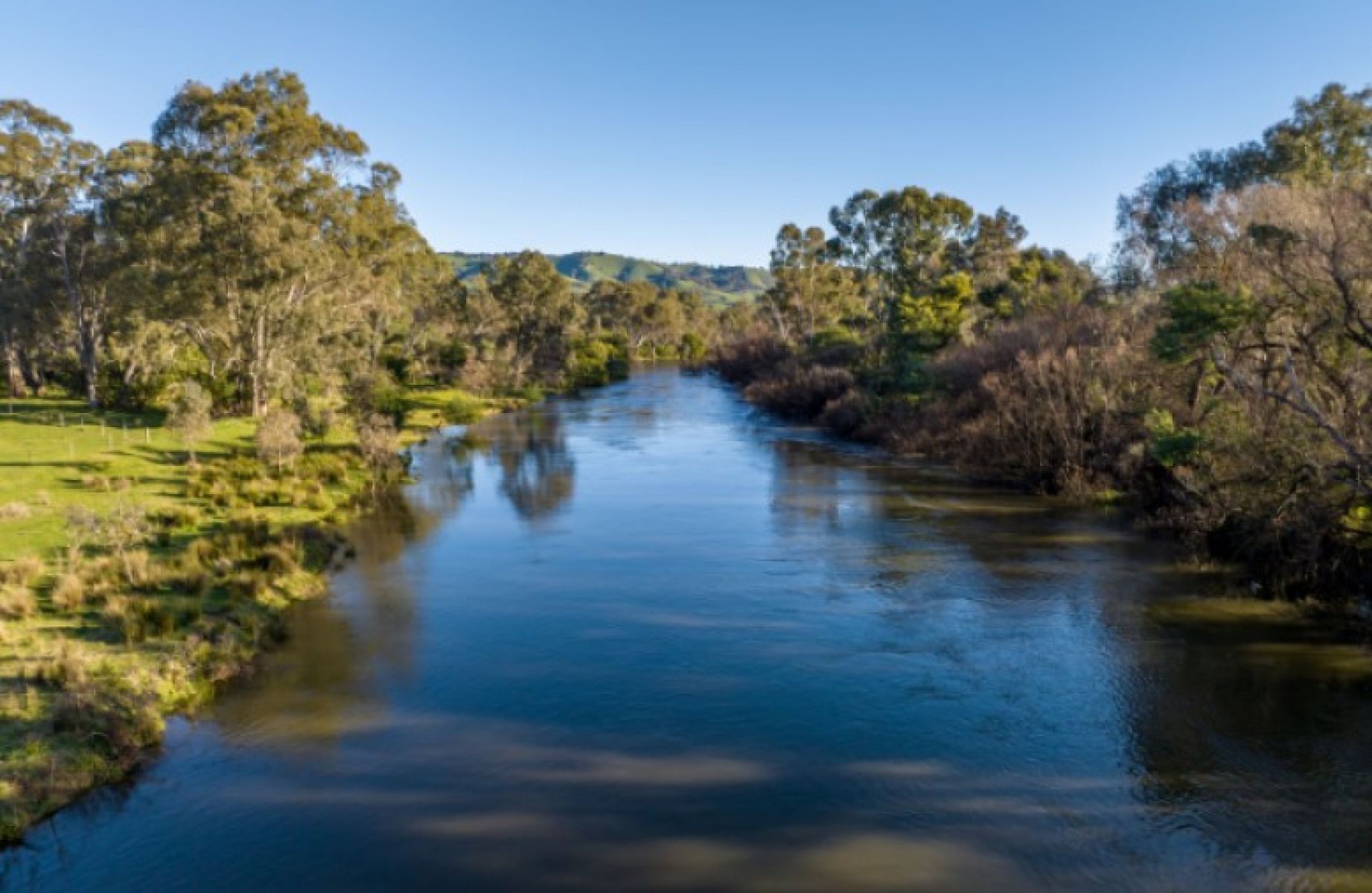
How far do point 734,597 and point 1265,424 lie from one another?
1678cm

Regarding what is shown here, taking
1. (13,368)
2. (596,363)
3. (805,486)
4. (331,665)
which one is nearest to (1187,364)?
(805,486)

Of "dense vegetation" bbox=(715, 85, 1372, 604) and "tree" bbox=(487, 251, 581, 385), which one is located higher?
"tree" bbox=(487, 251, 581, 385)

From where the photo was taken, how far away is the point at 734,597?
26.0 meters

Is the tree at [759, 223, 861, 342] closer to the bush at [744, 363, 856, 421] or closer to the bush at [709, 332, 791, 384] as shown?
the bush at [709, 332, 791, 384]

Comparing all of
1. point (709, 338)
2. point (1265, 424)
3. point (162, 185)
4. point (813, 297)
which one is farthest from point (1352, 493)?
point (709, 338)

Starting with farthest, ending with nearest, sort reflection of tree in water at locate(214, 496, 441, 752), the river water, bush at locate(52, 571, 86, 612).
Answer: bush at locate(52, 571, 86, 612) < reflection of tree in water at locate(214, 496, 441, 752) < the river water

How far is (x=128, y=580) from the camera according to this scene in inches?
930

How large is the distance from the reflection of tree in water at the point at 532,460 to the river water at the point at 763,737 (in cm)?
851

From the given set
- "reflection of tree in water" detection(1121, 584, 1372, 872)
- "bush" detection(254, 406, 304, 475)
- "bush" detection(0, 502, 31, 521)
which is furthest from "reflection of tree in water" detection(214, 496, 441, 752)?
"reflection of tree in water" detection(1121, 584, 1372, 872)

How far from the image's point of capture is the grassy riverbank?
16.1 m

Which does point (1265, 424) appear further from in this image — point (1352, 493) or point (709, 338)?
point (709, 338)

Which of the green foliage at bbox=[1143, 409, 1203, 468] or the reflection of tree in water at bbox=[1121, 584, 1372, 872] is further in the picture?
the green foliage at bbox=[1143, 409, 1203, 468]

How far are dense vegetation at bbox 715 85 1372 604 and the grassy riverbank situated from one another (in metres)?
25.8

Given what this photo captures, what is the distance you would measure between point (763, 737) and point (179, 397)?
1371 inches
